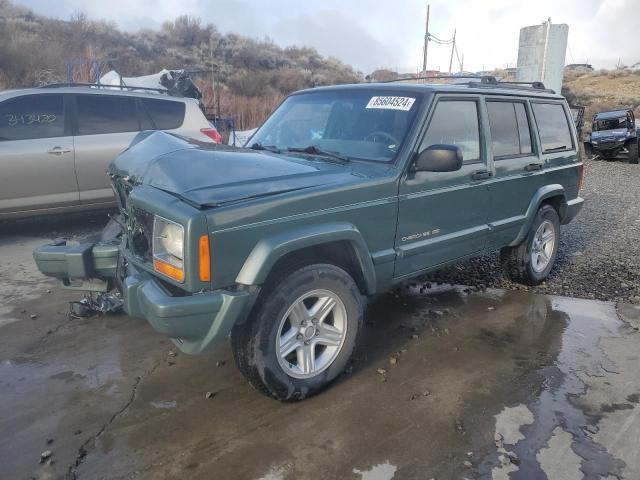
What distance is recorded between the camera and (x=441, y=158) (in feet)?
10.8

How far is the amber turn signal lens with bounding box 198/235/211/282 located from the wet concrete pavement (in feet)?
2.97

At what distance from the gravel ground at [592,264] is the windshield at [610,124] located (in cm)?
974

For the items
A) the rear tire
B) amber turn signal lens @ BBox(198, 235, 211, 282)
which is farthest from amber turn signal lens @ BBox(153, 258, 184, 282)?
the rear tire

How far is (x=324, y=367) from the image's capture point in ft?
10.5

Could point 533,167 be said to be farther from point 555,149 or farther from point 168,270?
point 168,270

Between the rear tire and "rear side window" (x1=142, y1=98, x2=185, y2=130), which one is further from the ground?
"rear side window" (x1=142, y1=98, x2=185, y2=130)

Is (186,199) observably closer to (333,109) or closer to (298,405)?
(298,405)

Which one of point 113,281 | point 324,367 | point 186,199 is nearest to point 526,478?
point 324,367

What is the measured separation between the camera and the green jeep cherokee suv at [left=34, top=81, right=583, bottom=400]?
8.71ft

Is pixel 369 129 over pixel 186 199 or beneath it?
over

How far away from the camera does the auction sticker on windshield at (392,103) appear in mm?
3674

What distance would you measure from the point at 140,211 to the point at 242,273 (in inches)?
30.9

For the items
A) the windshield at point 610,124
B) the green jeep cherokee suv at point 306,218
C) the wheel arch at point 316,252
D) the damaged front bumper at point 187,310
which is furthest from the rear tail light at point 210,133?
the windshield at point 610,124

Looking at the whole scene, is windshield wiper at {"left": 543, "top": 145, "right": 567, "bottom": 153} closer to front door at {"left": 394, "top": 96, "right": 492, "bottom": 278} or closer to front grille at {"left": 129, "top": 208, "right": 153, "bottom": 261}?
front door at {"left": 394, "top": 96, "right": 492, "bottom": 278}
